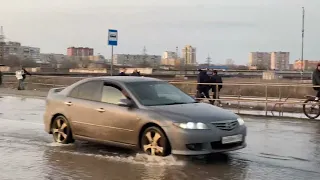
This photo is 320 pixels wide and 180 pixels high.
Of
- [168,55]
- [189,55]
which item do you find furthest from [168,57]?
[189,55]

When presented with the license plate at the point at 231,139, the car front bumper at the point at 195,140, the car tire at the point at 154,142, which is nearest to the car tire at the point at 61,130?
the car tire at the point at 154,142

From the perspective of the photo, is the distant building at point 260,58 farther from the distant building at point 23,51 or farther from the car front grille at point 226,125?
the car front grille at point 226,125

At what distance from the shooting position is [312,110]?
16.6 m

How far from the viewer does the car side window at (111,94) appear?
928cm

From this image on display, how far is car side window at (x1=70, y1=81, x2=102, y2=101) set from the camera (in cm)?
977

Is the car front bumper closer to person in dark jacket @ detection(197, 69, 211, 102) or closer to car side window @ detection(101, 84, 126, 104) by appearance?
car side window @ detection(101, 84, 126, 104)

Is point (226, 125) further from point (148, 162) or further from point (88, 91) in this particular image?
point (88, 91)

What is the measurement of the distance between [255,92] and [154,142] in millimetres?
33535

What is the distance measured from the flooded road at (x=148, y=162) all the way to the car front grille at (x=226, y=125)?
0.61 m

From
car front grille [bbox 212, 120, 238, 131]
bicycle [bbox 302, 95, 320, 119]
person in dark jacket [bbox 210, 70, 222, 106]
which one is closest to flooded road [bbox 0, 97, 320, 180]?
car front grille [bbox 212, 120, 238, 131]

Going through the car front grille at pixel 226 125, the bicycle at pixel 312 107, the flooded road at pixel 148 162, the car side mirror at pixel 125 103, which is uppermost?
the car side mirror at pixel 125 103

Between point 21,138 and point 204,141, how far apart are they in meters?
5.10

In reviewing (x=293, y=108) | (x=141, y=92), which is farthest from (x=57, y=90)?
(x=293, y=108)

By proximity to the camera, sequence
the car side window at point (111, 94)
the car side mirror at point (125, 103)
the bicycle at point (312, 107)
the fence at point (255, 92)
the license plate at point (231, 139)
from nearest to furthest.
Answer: the license plate at point (231, 139)
the car side mirror at point (125, 103)
the car side window at point (111, 94)
the bicycle at point (312, 107)
the fence at point (255, 92)
